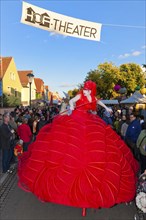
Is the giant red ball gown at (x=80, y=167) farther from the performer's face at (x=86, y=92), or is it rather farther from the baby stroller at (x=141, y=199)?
the performer's face at (x=86, y=92)

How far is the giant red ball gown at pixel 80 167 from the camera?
4.89 m

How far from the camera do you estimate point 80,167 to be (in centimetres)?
493

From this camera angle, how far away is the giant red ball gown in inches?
193

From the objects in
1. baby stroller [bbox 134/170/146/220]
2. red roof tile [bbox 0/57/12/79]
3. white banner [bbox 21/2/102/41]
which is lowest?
baby stroller [bbox 134/170/146/220]

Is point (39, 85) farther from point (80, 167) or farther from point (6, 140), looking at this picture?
point (80, 167)

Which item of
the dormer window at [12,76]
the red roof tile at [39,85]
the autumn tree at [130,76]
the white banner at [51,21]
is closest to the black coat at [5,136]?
the white banner at [51,21]

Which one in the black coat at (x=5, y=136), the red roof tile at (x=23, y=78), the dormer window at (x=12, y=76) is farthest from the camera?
the red roof tile at (x=23, y=78)

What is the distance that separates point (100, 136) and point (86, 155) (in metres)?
0.45

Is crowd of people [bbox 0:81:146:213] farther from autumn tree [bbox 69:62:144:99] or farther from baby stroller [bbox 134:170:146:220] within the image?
autumn tree [bbox 69:62:144:99]

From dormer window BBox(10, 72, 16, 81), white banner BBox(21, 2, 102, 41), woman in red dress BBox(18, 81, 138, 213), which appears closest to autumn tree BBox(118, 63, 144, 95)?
dormer window BBox(10, 72, 16, 81)

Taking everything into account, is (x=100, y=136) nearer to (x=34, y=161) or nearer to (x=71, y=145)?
(x=71, y=145)

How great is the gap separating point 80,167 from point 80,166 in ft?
0.05

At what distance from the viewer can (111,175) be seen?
195 inches

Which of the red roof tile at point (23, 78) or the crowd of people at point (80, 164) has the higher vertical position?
the red roof tile at point (23, 78)
